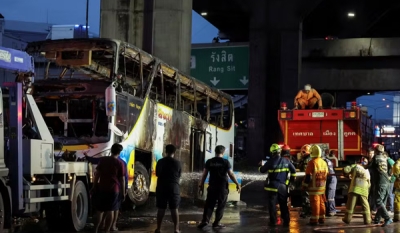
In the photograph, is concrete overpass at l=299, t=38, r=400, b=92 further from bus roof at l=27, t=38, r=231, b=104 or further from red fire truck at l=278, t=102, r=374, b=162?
bus roof at l=27, t=38, r=231, b=104

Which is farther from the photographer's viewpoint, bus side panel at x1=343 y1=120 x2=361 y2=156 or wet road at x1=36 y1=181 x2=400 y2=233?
bus side panel at x1=343 y1=120 x2=361 y2=156

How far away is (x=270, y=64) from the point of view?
35.0 metres

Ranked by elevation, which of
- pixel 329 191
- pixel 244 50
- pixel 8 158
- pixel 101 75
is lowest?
pixel 329 191

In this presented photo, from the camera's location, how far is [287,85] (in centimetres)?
3406

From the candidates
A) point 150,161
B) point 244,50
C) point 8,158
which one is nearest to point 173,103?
point 150,161

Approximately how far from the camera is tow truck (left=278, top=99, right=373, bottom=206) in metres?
19.5

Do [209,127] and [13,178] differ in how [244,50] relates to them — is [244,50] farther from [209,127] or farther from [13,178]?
[13,178]

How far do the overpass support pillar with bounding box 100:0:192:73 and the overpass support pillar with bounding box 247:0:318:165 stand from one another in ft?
33.4

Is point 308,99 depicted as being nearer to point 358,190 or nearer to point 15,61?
point 358,190

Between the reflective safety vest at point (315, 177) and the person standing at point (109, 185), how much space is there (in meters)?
4.09

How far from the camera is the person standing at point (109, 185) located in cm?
1138

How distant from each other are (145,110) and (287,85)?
61.2ft

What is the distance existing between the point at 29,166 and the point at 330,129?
1077 centimetres

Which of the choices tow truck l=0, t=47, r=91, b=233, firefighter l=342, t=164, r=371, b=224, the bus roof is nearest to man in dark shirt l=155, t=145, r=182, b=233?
tow truck l=0, t=47, r=91, b=233
